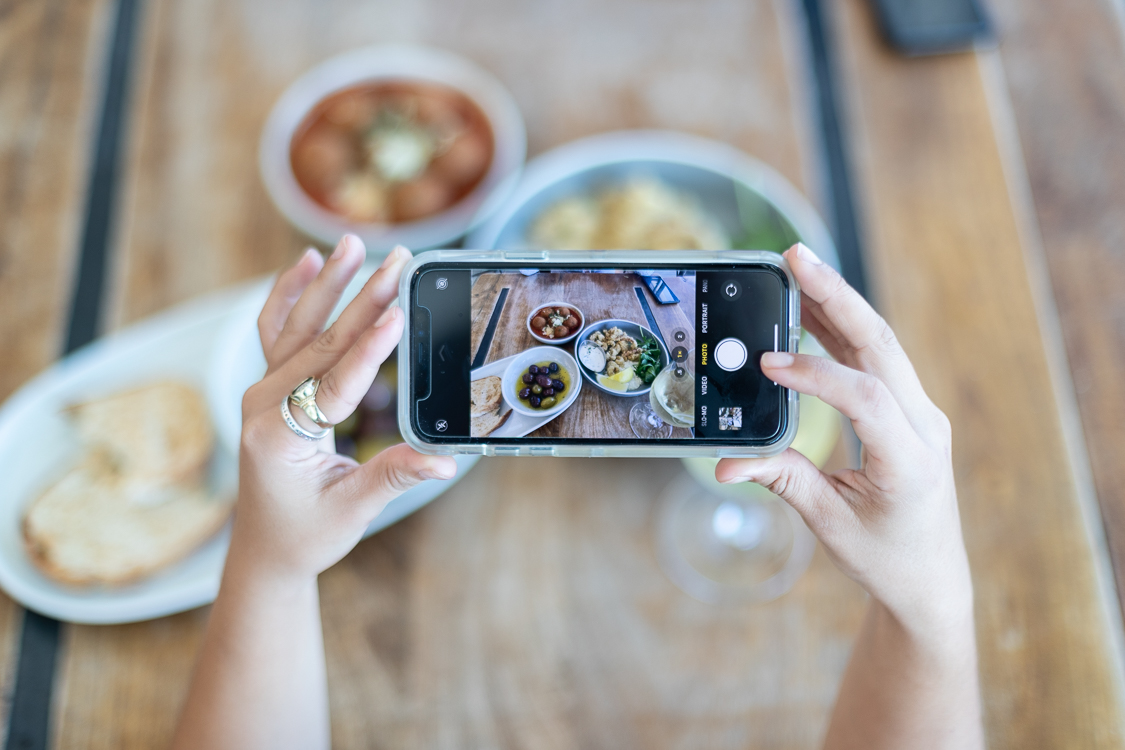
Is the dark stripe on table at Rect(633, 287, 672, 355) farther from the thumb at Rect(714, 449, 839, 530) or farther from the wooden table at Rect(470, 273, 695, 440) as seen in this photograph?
the thumb at Rect(714, 449, 839, 530)

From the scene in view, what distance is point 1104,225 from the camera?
1008 millimetres

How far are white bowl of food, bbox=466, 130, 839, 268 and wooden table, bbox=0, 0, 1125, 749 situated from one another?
0.42 feet

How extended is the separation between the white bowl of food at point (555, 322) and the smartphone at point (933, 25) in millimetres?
826

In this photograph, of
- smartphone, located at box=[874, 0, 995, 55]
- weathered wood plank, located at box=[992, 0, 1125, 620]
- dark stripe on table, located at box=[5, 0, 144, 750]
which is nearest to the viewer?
dark stripe on table, located at box=[5, 0, 144, 750]

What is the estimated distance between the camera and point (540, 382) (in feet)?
1.98

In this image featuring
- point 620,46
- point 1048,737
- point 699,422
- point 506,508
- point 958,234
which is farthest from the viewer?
point 620,46

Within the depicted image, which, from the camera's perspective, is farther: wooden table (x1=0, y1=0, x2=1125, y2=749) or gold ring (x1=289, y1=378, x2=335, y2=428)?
wooden table (x1=0, y1=0, x2=1125, y2=749)

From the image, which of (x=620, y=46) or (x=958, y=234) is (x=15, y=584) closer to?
(x=620, y=46)

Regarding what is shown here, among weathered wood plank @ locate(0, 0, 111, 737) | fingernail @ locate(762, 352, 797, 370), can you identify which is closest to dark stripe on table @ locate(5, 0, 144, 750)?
weathered wood plank @ locate(0, 0, 111, 737)

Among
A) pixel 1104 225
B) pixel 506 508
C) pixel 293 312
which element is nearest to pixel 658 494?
pixel 506 508

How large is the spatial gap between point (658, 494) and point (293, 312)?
49 cm

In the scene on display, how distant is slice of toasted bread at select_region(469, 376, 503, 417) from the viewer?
60 centimetres

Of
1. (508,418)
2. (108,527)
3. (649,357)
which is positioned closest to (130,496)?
(108,527)

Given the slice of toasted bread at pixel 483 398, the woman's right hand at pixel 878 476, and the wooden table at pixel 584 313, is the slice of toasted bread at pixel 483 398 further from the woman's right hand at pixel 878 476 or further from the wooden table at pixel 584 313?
the woman's right hand at pixel 878 476
